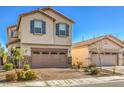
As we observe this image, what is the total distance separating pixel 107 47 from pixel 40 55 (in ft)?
27.1

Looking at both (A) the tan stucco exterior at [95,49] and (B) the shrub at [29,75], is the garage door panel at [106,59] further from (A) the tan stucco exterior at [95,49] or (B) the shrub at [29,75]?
(B) the shrub at [29,75]

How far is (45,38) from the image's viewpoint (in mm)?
26750

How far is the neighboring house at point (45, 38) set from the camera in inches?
1023

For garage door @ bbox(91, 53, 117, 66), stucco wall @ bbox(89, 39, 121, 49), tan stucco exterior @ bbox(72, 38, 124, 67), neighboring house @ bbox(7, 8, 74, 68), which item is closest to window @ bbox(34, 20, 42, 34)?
neighboring house @ bbox(7, 8, 74, 68)

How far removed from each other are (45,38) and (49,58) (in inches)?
82.6

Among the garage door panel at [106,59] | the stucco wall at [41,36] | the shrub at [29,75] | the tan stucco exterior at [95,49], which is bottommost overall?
the shrub at [29,75]

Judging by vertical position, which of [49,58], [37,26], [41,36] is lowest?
[49,58]

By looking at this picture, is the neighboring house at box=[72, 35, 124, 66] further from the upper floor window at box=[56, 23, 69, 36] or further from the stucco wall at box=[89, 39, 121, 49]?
the upper floor window at box=[56, 23, 69, 36]

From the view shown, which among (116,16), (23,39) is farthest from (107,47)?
(23,39)

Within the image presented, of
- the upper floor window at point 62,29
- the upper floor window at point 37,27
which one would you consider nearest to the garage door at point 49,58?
the upper floor window at point 62,29

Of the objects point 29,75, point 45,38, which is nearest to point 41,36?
point 45,38

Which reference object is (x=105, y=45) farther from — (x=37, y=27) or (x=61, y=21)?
(x=37, y=27)
